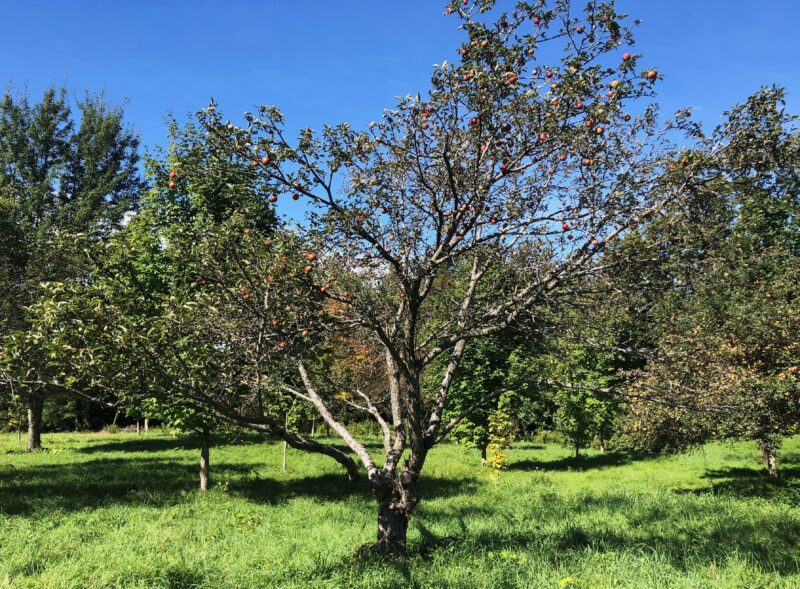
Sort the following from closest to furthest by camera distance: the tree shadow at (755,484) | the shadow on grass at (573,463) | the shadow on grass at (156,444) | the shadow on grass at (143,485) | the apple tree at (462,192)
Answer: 1. the apple tree at (462,192)
2. the shadow on grass at (143,485)
3. the tree shadow at (755,484)
4. the shadow on grass at (573,463)
5. the shadow on grass at (156,444)

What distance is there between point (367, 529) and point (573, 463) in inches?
691

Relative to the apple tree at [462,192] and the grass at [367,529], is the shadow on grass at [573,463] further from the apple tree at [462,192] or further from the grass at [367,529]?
the apple tree at [462,192]

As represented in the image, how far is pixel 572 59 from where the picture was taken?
17.5 feet

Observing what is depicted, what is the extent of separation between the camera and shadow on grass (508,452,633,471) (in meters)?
23.5

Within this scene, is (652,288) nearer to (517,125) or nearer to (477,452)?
(517,125)

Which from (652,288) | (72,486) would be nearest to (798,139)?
(652,288)

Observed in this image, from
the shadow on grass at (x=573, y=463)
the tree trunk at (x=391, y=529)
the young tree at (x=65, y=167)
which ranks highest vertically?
the young tree at (x=65, y=167)

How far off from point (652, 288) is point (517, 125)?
2.41 metres

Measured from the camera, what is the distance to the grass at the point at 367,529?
6340 mm

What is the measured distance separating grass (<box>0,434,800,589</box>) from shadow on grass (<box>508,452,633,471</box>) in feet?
10.1

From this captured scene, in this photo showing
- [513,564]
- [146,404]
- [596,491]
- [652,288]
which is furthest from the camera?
[596,491]

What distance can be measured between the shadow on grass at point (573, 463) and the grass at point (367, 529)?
309 cm

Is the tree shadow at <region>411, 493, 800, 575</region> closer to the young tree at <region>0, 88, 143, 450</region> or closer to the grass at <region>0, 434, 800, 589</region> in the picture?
the grass at <region>0, 434, 800, 589</region>

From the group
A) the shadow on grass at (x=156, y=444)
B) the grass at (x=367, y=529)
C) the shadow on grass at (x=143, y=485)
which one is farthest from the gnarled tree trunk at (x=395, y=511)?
the shadow on grass at (x=156, y=444)
